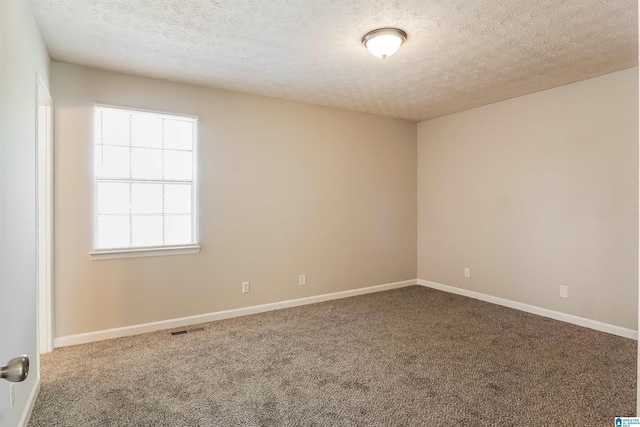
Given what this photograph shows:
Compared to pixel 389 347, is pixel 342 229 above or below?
above

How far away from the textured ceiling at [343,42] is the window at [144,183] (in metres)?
0.52

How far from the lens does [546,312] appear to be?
4.15 m

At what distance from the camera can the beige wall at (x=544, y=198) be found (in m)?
3.57

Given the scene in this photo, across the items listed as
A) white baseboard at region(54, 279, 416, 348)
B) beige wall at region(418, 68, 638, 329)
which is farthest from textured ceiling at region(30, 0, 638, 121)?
white baseboard at region(54, 279, 416, 348)

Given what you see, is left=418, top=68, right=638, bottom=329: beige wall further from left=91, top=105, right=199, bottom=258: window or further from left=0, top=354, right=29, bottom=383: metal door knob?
Result: left=0, top=354, right=29, bottom=383: metal door knob

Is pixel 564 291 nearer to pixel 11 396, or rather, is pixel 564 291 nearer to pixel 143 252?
pixel 143 252

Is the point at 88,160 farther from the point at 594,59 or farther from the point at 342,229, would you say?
the point at 594,59

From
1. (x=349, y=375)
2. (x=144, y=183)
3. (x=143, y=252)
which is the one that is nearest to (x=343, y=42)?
(x=144, y=183)

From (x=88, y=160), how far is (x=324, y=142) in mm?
2659

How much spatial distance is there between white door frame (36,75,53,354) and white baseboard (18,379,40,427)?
2.59 ft

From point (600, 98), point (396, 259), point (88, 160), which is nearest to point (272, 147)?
point (88, 160)

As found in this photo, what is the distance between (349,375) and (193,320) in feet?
6.49

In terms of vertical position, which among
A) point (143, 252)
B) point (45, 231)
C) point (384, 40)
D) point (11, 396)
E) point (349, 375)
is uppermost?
point (384, 40)

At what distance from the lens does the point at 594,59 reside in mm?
3254
